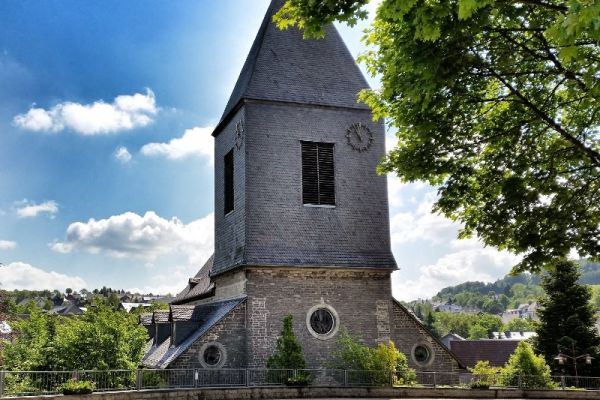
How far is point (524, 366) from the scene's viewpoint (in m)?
24.8

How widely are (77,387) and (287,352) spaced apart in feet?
24.9

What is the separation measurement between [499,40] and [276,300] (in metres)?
13.1

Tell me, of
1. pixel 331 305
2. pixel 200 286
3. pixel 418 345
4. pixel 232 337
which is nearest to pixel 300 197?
pixel 331 305

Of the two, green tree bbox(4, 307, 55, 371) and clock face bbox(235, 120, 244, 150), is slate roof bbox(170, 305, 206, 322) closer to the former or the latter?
green tree bbox(4, 307, 55, 371)

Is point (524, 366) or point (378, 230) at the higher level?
point (378, 230)

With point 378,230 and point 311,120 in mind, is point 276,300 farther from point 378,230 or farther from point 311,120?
point 311,120

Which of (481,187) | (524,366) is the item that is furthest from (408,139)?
(524,366)

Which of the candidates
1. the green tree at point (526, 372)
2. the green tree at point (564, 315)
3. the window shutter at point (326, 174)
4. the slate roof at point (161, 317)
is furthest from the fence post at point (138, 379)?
the green tree at point (564, 315)

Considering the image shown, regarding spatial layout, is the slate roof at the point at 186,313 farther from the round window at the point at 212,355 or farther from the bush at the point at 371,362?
the bush at the point at 371,362

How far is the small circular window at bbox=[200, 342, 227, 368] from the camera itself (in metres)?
21.0

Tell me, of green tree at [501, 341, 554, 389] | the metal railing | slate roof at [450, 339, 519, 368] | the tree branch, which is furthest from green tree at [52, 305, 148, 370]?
slate roof at [450, 339, 519, 368]

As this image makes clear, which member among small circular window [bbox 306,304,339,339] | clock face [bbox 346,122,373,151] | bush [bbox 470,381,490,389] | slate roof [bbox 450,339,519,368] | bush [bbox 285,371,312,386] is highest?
clock face [bbox 346,122,373,151]

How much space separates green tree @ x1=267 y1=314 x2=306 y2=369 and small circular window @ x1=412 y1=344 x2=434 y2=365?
4.83 m

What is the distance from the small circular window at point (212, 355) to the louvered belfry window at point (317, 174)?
21.3 ft
